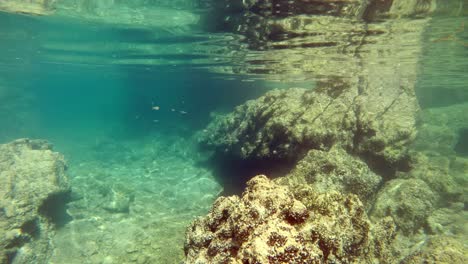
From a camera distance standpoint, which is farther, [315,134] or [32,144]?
[32,144]

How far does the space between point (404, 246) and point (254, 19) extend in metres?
10.2

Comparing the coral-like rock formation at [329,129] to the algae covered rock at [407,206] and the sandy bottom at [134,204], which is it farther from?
the sandy bottom at [134,204]

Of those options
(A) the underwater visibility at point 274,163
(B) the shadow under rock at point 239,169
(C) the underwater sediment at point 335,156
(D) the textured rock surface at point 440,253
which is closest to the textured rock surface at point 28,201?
(A) the underwater visibility at point 274,163

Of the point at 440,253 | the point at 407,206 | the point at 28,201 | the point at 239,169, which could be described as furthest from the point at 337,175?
the point at 28,201

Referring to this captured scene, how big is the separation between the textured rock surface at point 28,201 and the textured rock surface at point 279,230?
9746mm

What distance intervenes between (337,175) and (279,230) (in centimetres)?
610

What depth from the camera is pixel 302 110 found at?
1182cm

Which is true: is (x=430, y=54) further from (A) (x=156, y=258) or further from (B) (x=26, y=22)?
(B) (x=26, y=22)

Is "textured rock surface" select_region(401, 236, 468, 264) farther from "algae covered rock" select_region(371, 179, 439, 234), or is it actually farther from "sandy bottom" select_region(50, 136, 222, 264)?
"sandy bottom" select_region(50, 136, 222, 264)

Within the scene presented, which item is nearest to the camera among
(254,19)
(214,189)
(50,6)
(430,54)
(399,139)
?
(399,139)

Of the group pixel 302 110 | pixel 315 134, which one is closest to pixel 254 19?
pixel 302 110

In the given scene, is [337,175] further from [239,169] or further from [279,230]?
[279,230]

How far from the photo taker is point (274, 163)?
1172cm

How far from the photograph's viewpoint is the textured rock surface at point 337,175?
8703 mm
